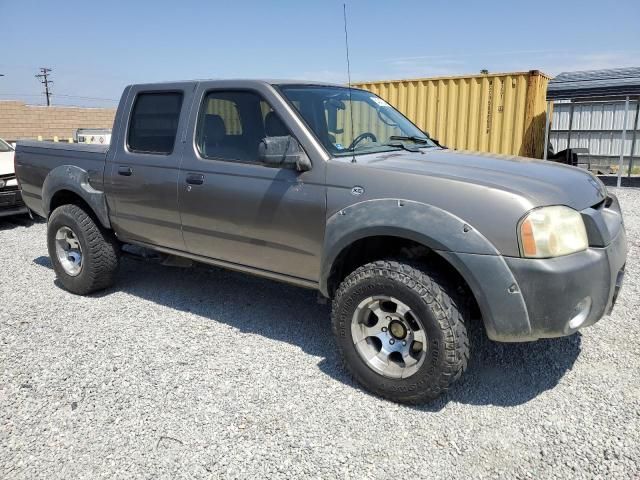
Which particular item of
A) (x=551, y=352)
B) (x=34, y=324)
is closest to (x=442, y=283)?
(x=551, y=352)

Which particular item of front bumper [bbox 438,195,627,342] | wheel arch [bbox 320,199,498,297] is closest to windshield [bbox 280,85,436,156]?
wheel arch [bbox 320,199,498,297]

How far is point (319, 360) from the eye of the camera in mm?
3566

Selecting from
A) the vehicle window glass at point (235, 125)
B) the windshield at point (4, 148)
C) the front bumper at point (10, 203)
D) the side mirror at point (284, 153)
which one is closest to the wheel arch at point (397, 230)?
the side mirror at point (284, 153)

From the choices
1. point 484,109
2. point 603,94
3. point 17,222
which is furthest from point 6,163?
point 603,94

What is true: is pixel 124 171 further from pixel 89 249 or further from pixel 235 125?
pixel 235 125

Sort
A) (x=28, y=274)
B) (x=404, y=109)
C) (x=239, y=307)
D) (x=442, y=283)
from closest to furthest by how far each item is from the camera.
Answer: (x=442, y=283)
(x=239, y=307)
(x=28, y=274)
(x=404, y=109)

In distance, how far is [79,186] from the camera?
4.61m

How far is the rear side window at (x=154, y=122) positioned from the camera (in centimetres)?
408

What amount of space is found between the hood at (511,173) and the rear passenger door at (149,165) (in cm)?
159

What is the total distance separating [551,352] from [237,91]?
9.51ft

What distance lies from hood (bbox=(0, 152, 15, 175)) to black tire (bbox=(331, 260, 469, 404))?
712 cm

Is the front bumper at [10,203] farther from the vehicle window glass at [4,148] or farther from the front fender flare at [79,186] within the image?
the front fender flare at [79,186]

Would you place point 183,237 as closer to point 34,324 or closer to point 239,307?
point 239,307

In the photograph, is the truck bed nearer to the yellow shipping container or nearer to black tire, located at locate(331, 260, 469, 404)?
black tire, located at locate(331, 260, 469, 404)
